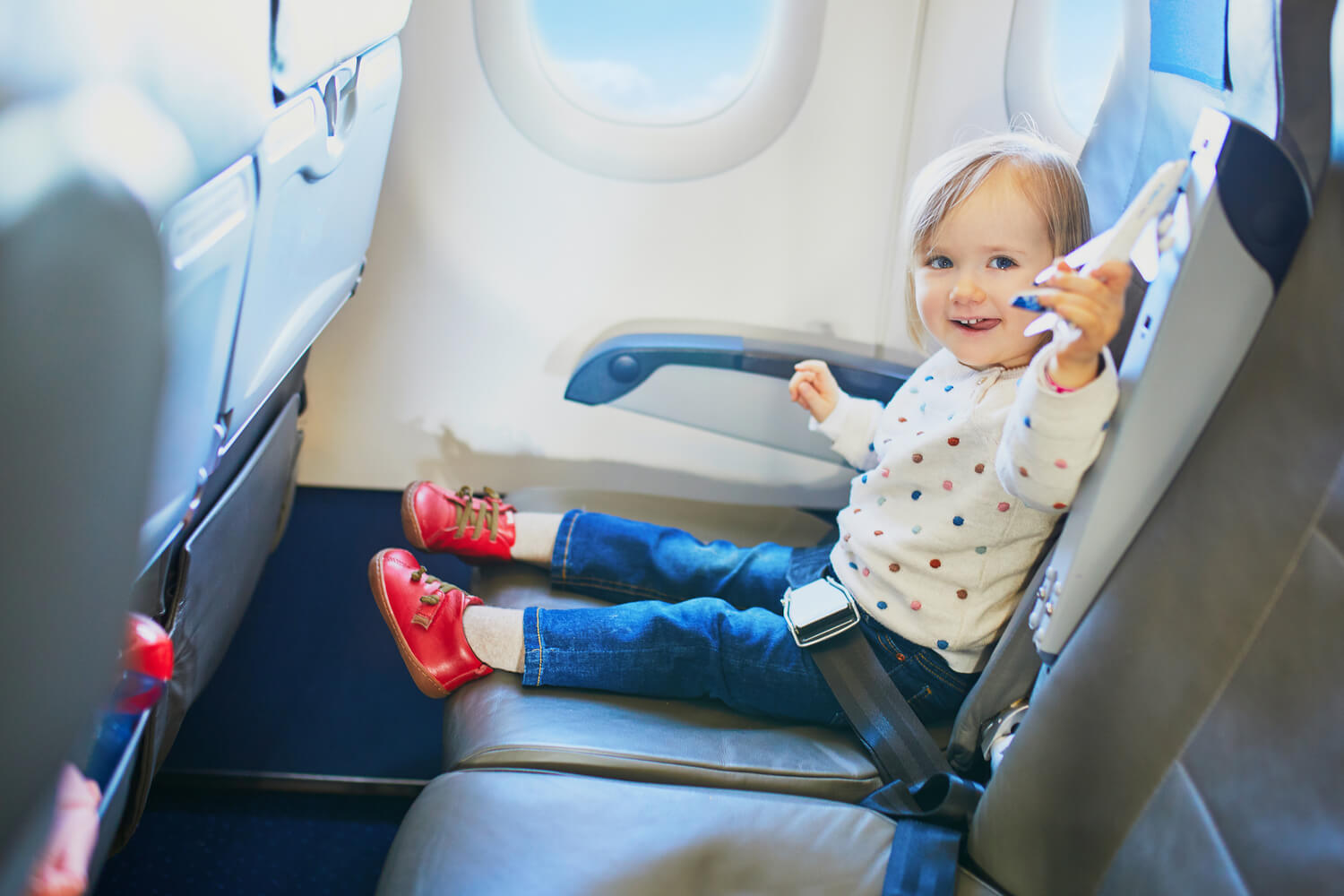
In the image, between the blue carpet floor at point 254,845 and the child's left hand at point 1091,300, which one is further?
the blue carpet floor at point 254,845

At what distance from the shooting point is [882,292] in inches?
64.4

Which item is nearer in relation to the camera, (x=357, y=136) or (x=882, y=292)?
(x=357, y=136)

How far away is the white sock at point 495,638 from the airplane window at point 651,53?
87 cm

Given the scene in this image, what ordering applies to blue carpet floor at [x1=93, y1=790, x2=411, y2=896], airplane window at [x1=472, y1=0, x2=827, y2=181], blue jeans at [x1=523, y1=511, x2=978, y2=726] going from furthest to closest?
airplane window at [x1=472, y1=0, x2=827, y2=181] < blue carpet floor at [x1=93, y1=790, x2=411, y2=896] < blue jeans at [x1=523, y1=511, x2=978, y2=726]

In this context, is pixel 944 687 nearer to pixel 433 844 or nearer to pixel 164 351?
pixel 433 844

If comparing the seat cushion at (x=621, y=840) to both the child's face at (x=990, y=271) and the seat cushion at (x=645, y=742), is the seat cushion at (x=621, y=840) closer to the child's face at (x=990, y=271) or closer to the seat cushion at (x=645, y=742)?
the seat cushion at (x=645, y=742)

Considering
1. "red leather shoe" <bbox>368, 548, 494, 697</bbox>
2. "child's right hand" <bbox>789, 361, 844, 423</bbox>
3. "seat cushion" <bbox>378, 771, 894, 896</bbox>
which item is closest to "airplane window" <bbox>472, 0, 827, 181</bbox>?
"child's right hand" <bbox>789, 361, 844, 423</bbox>

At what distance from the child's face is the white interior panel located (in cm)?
44

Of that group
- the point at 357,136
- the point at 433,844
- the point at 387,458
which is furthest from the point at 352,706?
the point at 357,136

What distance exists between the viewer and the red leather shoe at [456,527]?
1.29 m

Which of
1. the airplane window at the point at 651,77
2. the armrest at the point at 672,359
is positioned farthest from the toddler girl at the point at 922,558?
the airplane window at the point at 651,77

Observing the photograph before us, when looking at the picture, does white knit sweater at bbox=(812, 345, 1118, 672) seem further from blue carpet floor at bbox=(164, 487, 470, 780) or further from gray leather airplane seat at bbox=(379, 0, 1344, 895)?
blue carpet floor at bbox=(164, 487, 470, 780)

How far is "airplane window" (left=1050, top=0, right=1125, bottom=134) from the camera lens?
4.26 ft

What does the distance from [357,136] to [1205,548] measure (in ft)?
3.16
